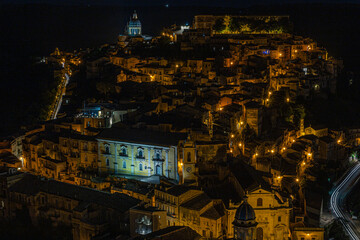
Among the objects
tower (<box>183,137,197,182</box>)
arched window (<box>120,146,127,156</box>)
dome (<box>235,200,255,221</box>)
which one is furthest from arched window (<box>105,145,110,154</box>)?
dome (<box>235,200,255,221</box>)

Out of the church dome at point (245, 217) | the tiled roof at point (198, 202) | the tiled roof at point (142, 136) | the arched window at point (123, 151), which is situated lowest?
the tiled roof at point (198, 202)

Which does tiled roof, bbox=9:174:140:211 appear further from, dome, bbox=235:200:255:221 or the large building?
dome, bbox=235:200:255:221

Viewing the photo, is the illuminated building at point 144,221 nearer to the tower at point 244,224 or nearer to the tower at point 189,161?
the tower at point 189,161

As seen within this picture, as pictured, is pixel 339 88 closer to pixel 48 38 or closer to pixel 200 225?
pixel 200 225

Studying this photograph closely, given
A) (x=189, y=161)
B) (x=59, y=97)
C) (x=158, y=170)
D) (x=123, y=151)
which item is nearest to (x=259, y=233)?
(x=189, y=161)

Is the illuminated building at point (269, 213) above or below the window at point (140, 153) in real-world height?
below

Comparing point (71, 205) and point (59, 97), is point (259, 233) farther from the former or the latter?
point (59, 97)

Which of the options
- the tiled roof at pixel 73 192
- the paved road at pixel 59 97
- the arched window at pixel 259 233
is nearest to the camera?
the arched window at pixel 259 233

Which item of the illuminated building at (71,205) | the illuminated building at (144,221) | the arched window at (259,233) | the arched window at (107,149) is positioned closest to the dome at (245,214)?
the illuminated building at (144,221)
